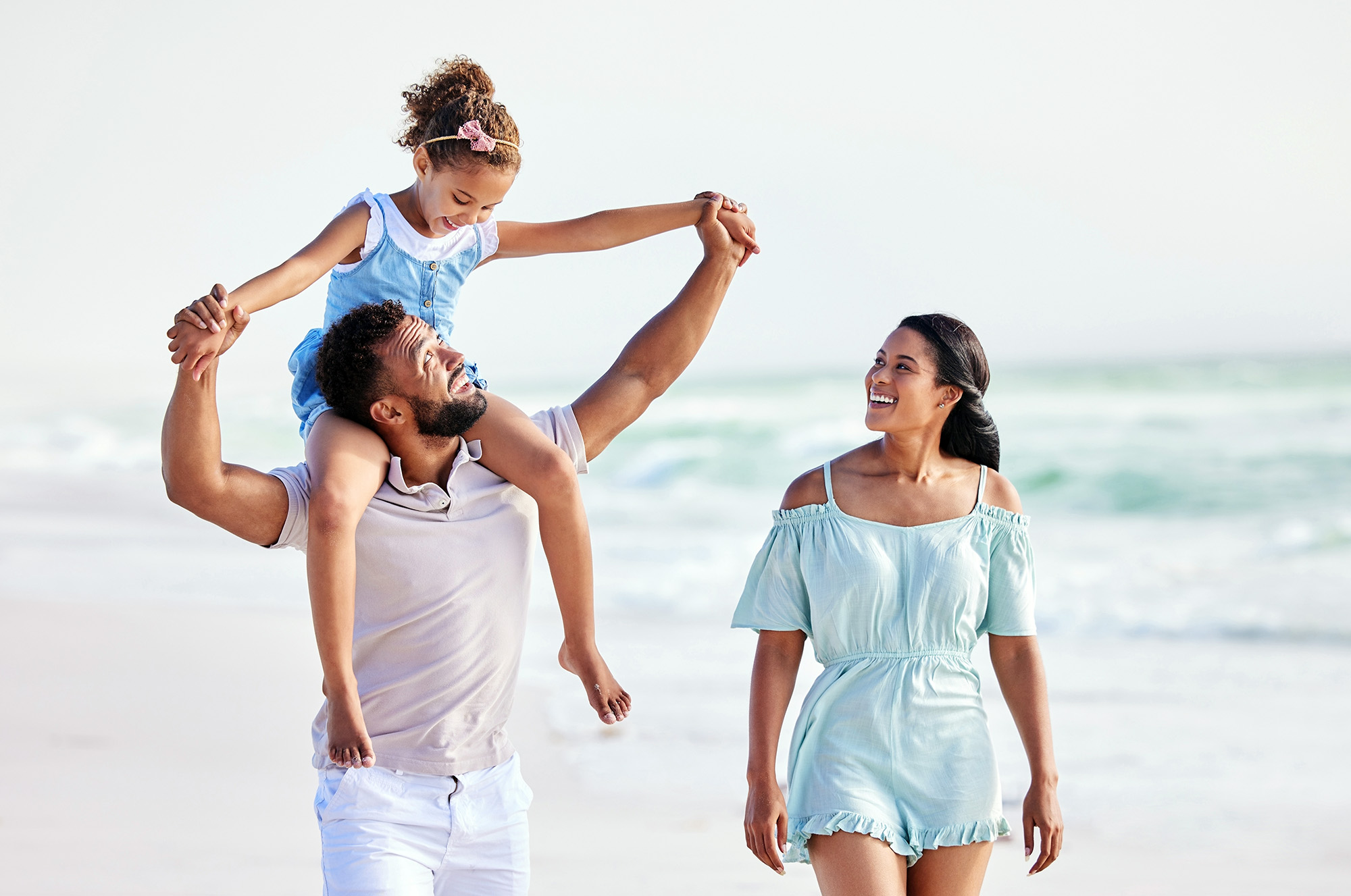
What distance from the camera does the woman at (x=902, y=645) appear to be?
8.04 feet

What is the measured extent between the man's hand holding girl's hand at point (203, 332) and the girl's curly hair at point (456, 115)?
77 cm

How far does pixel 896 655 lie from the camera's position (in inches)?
100

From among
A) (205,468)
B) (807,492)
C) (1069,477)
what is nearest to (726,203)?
(807,492)

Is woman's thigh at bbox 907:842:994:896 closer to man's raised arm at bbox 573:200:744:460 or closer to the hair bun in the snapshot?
man's raised arm at bbox 573:200:744:460

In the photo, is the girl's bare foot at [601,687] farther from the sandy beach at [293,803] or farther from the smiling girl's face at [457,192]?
the sandy beach at [293,803]

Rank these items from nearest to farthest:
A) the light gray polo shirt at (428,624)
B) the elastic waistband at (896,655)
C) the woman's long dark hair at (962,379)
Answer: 1. the light gray polo shirt at (428,624)
2. the elastic waistband at (896,655)
3. the woman's long dark hair at (962,379)

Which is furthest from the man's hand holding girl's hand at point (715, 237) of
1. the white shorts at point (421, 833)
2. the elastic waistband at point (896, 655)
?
the white shorts at point (421, 833)

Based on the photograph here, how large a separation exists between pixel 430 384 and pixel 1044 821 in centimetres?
145

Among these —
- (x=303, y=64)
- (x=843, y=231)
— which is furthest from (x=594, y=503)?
(x=843, y=231)

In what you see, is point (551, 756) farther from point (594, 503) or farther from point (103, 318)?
point (103, 318)

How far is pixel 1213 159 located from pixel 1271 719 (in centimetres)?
1992

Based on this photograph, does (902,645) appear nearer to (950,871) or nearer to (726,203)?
(950,871)

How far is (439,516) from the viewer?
7.48ft

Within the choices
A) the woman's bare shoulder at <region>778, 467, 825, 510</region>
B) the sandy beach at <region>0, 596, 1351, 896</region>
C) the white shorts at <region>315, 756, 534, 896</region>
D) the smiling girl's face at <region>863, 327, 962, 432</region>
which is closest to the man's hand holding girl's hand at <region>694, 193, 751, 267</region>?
the smiling girl's face at <region>863, 327, 962, 432</region>
